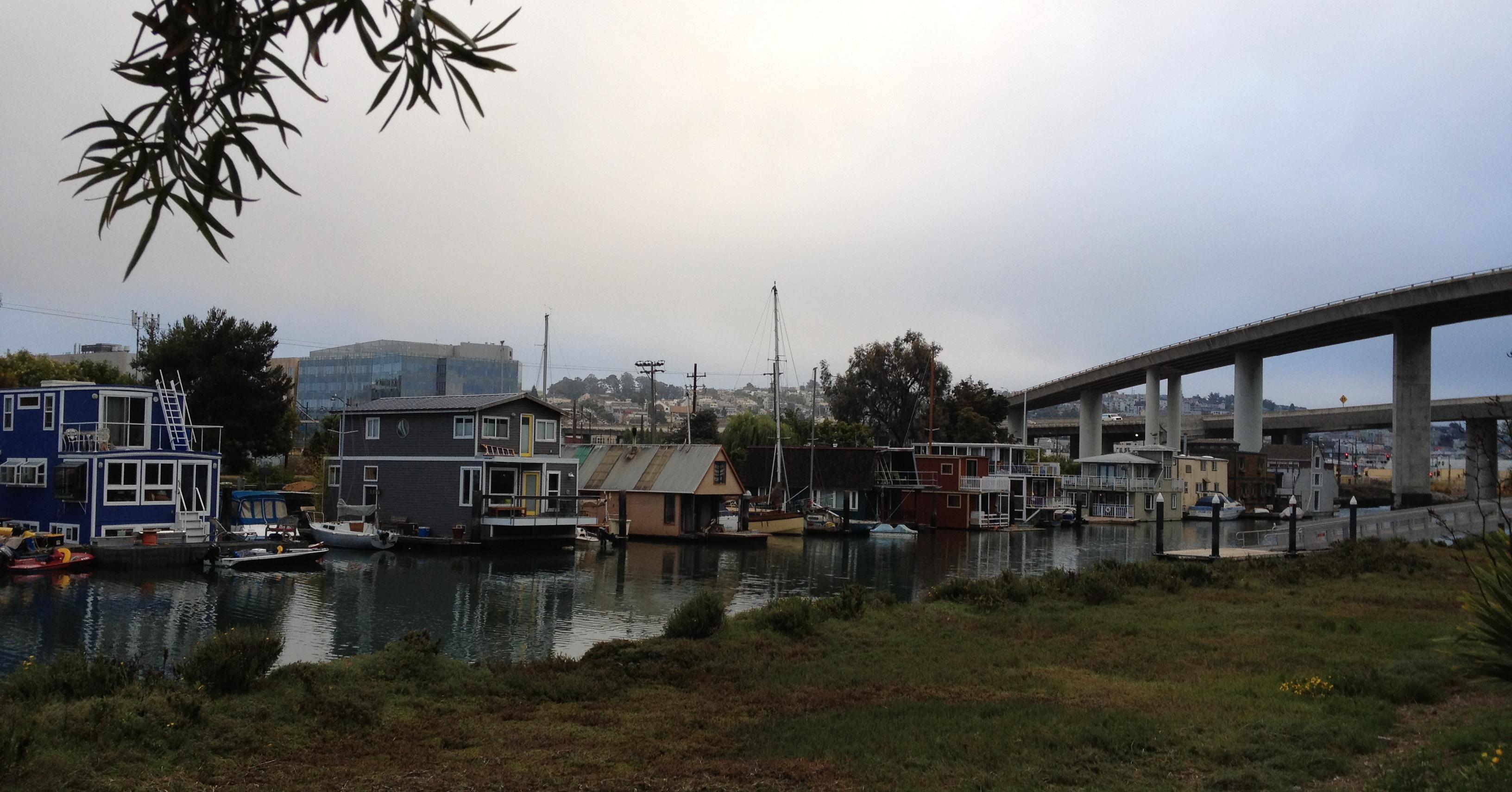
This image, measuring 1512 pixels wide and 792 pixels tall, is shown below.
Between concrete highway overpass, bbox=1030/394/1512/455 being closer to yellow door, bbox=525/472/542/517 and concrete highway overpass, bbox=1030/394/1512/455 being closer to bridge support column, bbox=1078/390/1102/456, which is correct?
bridge support column, bbox=1078/390/1102/456

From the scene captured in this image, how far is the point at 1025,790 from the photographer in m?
9.13

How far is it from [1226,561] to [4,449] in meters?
45.6

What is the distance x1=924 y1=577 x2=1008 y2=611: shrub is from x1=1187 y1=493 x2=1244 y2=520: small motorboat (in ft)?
230

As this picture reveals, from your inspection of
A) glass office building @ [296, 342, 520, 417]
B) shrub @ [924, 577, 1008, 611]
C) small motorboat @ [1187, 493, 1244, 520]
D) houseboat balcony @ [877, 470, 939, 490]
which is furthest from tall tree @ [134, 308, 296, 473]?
glass office building @ [296, 342, 520, 417]

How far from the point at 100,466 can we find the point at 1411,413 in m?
78.4

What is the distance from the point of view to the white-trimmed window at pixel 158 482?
125 feet

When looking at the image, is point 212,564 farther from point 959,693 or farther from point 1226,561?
point 1226,561

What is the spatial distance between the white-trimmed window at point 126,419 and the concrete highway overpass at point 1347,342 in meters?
57.7

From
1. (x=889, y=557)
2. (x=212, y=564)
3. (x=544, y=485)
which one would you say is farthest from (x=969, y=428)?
(x=212, y=564)

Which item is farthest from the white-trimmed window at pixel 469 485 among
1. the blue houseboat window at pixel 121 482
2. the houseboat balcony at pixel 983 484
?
the houseboat balcony at pixel 983 484

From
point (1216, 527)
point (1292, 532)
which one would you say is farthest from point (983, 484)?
point (1216, 527)

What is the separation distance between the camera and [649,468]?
58.9 metres

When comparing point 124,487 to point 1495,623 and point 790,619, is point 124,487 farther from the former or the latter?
point 1495,623

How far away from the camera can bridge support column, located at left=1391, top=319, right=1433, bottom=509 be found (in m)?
73.9
